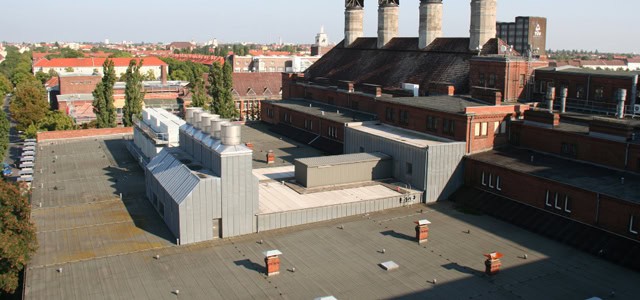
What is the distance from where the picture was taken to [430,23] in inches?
2322

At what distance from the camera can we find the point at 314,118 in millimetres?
57656

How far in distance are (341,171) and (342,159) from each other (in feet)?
3.77

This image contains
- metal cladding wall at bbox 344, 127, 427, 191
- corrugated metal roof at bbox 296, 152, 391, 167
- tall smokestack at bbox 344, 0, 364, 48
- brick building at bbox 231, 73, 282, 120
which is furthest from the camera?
brick building at bbox 231, 73, 282, 120

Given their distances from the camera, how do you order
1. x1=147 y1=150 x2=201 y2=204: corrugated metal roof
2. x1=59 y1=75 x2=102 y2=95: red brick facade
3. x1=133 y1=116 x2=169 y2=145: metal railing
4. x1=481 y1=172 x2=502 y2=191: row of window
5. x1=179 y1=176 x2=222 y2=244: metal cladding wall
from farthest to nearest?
x1=59 y1=75 x2=102 y2=95: red brick facade
x1=133 y1=116 x2=169 y2=145: metal railing
x1=481 y1=172 x2=502 y2=191: row of window
x1=147 y1=150 x2=201 y2=204: corrugated metal roof
x1=179 y1=176 x2=222 y2=244: metal cladding wall

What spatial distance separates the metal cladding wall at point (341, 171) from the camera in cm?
3678

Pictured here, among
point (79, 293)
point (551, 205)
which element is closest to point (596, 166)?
point (551, 205)

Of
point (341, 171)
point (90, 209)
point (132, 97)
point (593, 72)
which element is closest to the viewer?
point (90, 209)

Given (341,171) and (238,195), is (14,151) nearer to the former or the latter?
(341,171)

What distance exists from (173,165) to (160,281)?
11553 mm

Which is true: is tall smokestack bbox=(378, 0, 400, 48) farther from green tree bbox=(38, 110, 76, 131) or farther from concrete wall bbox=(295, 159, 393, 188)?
green tree bbox=(38, 110, 76, 131)

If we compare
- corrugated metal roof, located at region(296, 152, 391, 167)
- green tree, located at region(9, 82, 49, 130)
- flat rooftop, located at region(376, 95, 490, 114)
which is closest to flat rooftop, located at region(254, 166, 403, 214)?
corrugated metal roof, located at region(296, 152, 391, 167)

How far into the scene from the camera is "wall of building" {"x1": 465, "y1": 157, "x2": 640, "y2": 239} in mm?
27844

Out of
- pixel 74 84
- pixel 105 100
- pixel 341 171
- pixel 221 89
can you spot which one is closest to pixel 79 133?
pixel 105 100

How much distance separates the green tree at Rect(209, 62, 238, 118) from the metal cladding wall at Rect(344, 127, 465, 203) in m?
36.3
